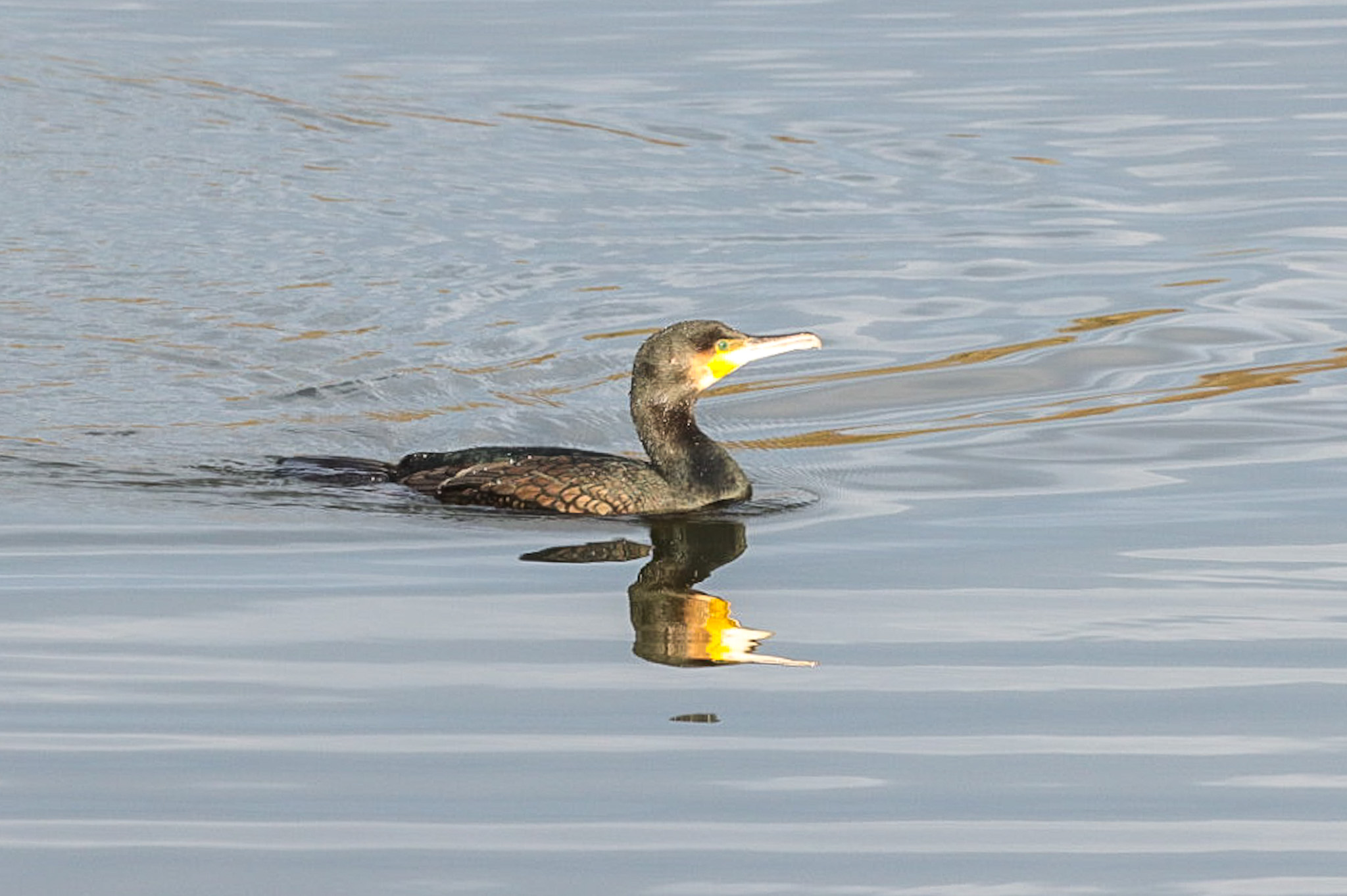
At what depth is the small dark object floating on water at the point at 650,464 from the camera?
407 inches

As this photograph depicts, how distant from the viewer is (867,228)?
55.9 feet

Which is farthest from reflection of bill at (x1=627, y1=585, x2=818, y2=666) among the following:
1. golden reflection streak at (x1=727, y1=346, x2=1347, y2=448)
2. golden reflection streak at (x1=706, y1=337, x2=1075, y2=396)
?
golden reflection streak at (x1=706, y1=337, x2=1075, y2=396)

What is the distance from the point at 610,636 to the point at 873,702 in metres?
1.20

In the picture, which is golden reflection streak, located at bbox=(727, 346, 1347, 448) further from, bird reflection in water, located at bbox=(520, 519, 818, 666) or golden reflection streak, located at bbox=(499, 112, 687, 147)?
golden reflection streak, located at bbox=(499, 112, 687, 147)

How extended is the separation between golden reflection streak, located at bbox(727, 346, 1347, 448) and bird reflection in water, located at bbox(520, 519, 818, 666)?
172cm

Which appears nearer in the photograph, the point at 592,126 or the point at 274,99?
the point at 592,126

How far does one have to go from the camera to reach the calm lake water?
254 inches

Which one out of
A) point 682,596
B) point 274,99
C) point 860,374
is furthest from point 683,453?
point 274,99

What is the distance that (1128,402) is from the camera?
41.0ft

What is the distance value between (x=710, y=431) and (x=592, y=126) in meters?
8.37

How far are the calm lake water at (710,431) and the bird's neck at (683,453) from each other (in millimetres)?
272

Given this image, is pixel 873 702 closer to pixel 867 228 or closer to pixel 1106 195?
pixel 867 228

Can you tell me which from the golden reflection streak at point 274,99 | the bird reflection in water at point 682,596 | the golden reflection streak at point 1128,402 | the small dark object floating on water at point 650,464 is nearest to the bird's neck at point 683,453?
the small dark object floating on water at point 650,464

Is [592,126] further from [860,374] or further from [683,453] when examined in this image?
[683,453]
